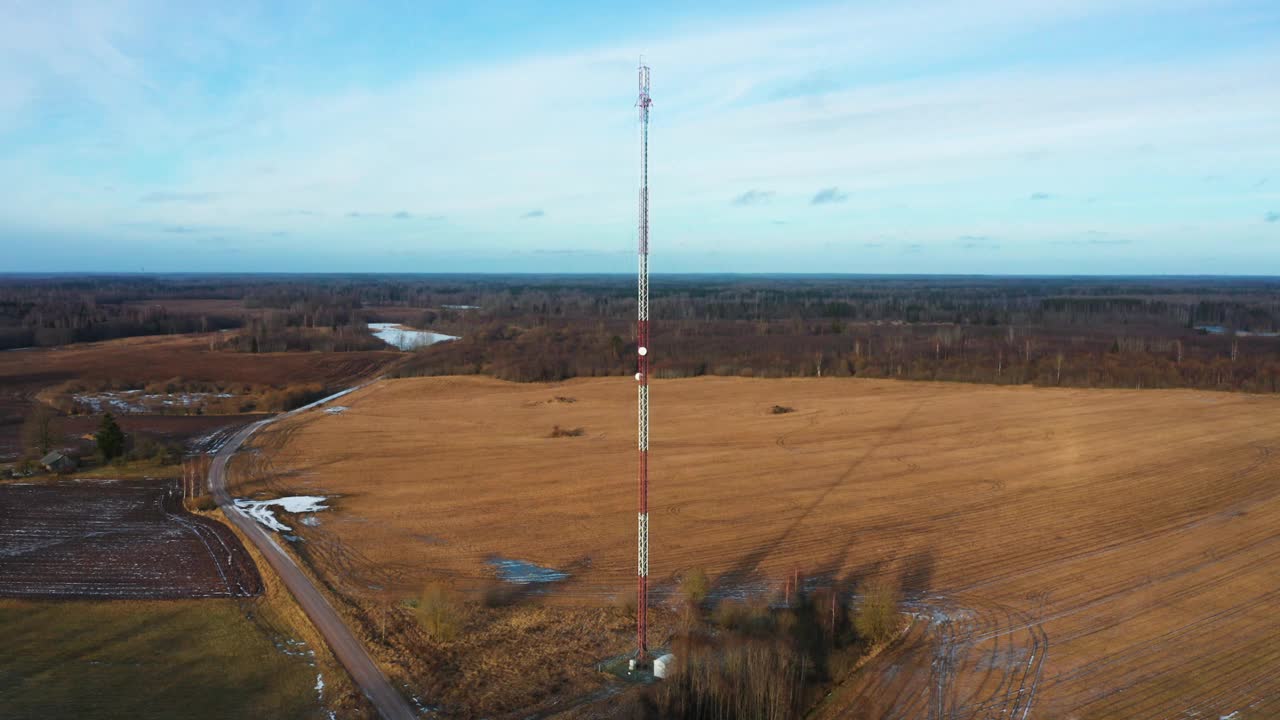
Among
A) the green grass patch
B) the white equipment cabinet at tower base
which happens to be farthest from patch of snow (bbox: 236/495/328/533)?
the white equipment cabinet at tower base

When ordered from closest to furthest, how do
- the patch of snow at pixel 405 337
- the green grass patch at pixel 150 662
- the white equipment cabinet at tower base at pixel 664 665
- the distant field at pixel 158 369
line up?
the green grass patch at pixel 150 662
the white equipment cabinet at tower base at pixel 664 665
the distant field at pixel 158 369
the patch of snow at pixel 405 337

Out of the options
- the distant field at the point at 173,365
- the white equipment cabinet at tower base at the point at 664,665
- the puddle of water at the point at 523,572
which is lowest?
the puddle of water at the point at 523,572

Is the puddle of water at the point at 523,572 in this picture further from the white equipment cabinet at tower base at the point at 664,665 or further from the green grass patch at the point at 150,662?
the white equipment cabinet at tower base at the point at 664,665

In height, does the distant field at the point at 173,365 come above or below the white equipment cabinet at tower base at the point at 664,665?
above

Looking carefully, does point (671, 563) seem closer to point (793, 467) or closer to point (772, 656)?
point (772, 656)

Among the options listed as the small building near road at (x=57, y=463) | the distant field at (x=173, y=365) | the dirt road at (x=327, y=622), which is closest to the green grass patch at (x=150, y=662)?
the dirt road at (x=327, y=622)

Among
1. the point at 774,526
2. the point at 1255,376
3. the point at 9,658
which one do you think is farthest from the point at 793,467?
the point at 1255,376

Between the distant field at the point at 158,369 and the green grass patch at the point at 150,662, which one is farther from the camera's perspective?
the distant field at the point at 158,369
